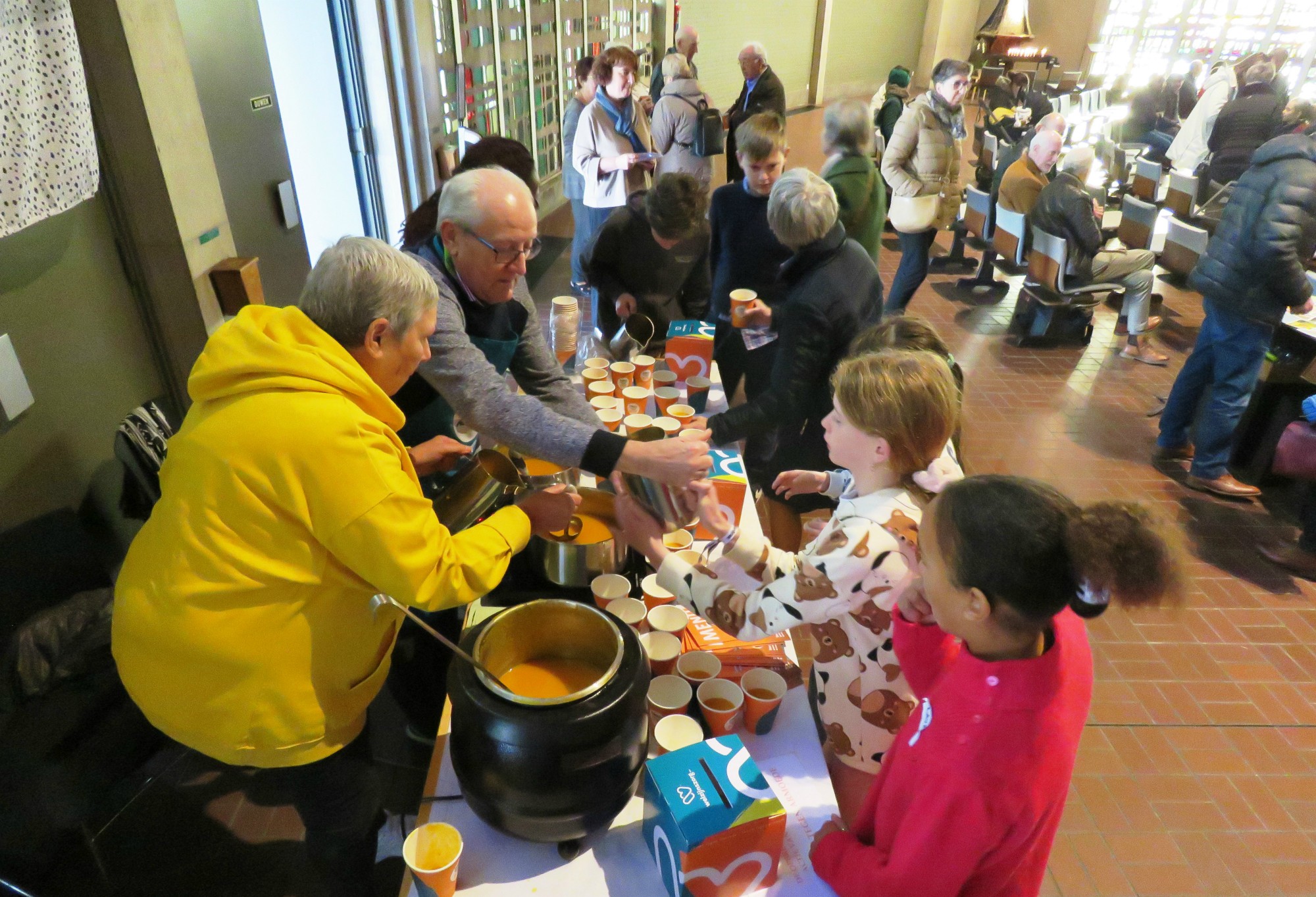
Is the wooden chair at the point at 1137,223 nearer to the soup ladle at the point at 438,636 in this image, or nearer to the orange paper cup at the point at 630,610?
the orange paper cup at the point at 630,610

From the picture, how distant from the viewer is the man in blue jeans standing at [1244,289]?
147 inches

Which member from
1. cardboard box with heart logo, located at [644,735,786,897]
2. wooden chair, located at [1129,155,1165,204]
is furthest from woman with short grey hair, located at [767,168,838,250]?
wooden chair, located at [1129,155,1165,204]

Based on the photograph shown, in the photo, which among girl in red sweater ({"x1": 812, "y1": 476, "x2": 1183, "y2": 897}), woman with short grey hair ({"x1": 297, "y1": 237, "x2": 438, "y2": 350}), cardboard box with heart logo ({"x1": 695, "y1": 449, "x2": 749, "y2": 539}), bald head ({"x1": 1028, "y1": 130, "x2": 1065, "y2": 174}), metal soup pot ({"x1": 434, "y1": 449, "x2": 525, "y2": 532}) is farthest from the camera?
bald head ({"x1": 1028, "y1": 130, "x2": 1065, "y2": 174})

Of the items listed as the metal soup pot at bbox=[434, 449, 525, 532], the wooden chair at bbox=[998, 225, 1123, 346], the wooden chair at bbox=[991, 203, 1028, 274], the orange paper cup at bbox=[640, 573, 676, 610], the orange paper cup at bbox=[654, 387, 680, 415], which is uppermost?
the metal soup pot at bbox=[434, 449, 525, 532]

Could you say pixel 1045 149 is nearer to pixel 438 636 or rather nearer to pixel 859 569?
pixel 859 569

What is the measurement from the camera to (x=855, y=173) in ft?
13.0

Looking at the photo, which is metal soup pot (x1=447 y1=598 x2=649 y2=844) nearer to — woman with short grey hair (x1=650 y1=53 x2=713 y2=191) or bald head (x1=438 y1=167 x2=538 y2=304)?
bald head (x1=438 y1=167 x2=538 y2=304)

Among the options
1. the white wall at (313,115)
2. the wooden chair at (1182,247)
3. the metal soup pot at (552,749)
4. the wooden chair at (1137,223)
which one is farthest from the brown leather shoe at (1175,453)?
the white wall at (313,115)

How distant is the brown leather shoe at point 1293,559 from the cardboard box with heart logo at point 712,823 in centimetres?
380

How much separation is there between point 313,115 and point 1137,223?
622 cm

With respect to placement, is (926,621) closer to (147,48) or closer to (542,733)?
(542,733)

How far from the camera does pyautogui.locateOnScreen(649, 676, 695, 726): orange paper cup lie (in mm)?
1624

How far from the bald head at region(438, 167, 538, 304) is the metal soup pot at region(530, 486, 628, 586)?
63cm

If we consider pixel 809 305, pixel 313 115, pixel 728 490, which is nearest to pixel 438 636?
pixel 728 490
